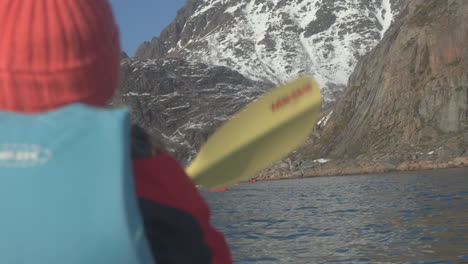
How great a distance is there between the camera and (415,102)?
260ft

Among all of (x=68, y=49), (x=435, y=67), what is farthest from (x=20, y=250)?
(x=435, y=67)

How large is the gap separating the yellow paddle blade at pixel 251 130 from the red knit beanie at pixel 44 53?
2.25 feet

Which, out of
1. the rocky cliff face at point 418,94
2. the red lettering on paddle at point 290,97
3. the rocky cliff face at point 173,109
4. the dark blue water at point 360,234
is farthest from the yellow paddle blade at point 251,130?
the rocky cliff face at point 173,109

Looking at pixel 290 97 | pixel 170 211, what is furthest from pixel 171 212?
pixel 290 97

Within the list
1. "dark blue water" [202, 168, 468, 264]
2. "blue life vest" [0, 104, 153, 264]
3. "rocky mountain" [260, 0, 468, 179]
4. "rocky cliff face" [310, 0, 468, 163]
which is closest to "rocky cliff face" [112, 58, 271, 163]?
"rocky mountain" [260, 0, 468, 179]

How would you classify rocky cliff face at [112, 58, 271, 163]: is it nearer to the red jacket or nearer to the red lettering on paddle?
the red lettering on paddle

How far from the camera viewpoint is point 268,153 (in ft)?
6.99

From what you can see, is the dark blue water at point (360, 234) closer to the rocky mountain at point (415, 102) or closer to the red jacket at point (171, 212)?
the red jacket at point (171, 212)

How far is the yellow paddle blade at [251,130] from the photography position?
2.01m

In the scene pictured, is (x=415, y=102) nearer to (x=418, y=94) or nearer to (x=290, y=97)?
(x=418, y=94)

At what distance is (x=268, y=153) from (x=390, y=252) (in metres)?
11.0

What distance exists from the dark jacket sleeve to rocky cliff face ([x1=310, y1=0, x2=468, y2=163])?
74962 millimetres

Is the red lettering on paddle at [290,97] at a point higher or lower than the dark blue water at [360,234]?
higher

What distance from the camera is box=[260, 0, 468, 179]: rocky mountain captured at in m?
72.9
